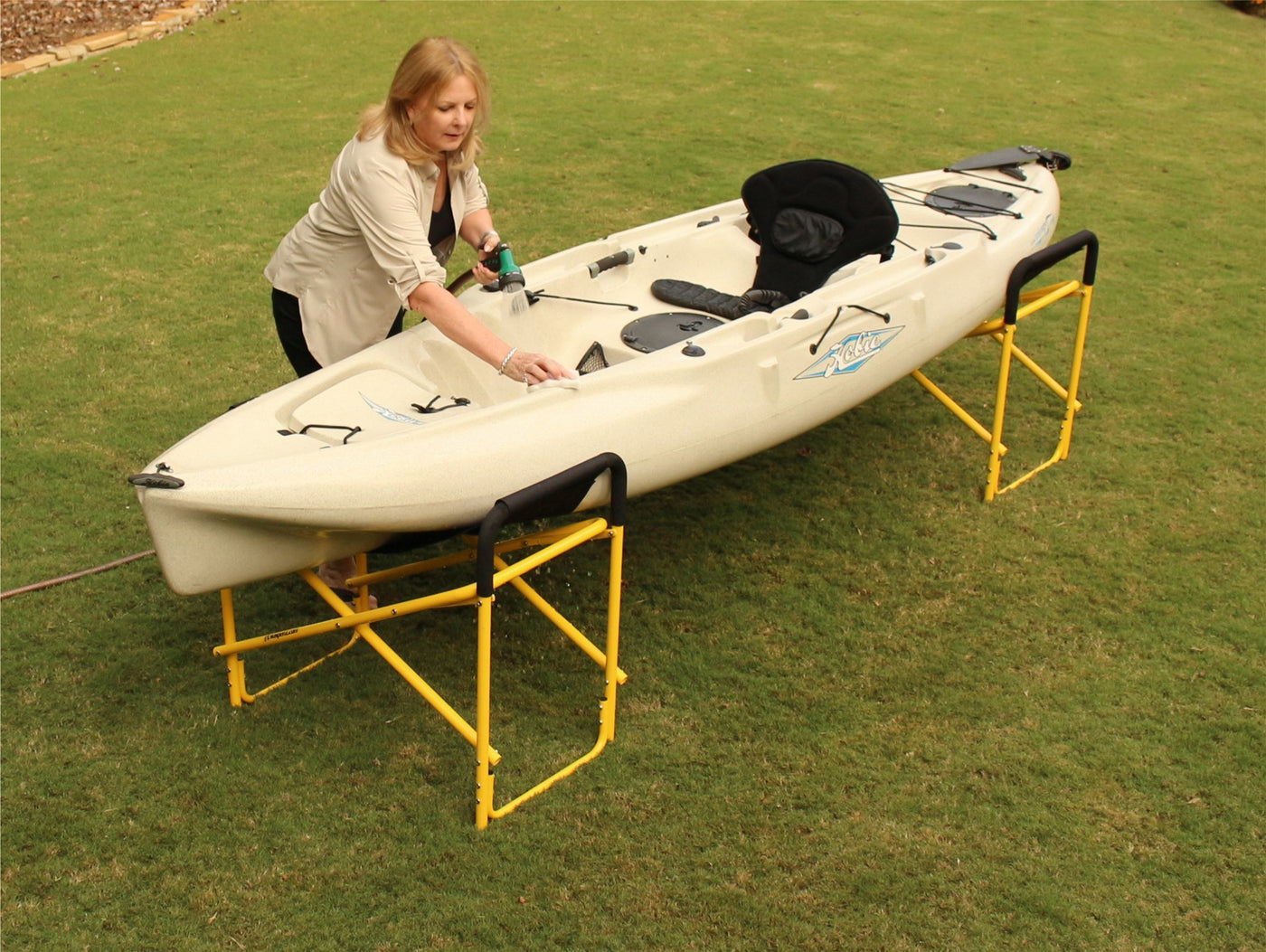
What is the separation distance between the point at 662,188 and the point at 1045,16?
5.37 metres

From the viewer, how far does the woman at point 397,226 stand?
125 inches

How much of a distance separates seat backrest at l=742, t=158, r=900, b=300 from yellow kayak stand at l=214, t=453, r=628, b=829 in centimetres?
153

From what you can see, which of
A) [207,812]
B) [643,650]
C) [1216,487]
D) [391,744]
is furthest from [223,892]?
[1216,487]

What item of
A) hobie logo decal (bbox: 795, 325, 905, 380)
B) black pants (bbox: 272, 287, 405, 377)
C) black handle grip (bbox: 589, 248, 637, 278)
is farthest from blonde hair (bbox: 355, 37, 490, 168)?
hobie logo decal (bbox: 795, 325, 905, 380)

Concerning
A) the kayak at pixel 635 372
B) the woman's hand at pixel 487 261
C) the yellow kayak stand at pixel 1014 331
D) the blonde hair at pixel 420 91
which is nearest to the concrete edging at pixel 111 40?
the kayak at pixel 635 372

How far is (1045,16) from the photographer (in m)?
10.4

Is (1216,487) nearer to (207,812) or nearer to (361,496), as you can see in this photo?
(361,496)

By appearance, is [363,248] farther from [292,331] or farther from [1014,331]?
[1014,331]

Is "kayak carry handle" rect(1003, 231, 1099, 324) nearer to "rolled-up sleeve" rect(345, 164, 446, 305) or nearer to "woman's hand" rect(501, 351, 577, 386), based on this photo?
"woman's hand" rect(501, 351, 577, 386)

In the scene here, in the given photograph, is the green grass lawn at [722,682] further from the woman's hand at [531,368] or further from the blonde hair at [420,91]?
the blonde hair at [420,91]

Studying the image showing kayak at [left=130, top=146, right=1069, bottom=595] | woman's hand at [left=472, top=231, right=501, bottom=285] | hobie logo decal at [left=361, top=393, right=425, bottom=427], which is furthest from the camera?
woman's hand at [left=472, top=231, right=501, bottom=285]

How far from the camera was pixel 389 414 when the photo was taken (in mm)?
3357

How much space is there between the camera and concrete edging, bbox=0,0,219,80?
8992 mm

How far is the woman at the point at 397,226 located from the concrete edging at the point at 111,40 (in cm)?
693
